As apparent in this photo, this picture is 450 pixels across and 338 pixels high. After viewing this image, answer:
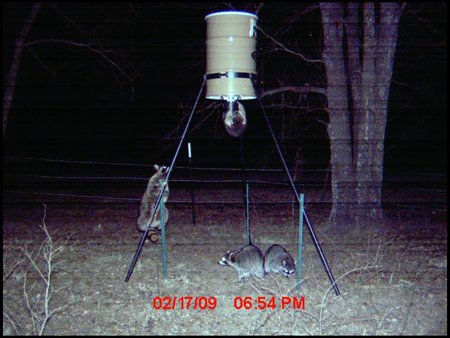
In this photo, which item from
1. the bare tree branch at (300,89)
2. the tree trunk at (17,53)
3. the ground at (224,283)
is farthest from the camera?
the tree trunk at (17,53)

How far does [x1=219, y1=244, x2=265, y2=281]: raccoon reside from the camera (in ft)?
15.1

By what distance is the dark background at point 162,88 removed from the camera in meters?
7.72

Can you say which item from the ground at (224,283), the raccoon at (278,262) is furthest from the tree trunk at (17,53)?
the raccoon at (278,262)

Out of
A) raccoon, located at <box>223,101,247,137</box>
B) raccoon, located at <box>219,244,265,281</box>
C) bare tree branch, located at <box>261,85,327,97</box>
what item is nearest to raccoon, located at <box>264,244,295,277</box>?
raccoon, located at <box>219,244,265,281</box>

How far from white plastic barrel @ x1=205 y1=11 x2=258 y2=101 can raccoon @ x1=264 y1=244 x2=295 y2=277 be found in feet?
6.45

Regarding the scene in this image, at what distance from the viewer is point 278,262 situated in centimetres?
470

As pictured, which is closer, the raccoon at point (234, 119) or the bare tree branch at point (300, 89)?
the raccoon at point (234, 119)

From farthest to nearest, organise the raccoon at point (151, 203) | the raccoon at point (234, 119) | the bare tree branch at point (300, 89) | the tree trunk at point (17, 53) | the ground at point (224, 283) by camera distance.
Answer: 1. the tree trunk at point (17, 53)
2. the bare tree branch at point (300, 89)
3. the raccoon at point (151, 203)
4. the raccoon at point (234, 119)
5. the ground at point (224, 283)

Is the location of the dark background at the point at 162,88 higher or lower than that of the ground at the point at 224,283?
higher

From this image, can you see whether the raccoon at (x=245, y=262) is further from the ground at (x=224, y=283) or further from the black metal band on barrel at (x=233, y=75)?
the black metal band on barrel at (x=233, y=75)

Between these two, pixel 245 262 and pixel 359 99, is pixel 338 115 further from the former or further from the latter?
pixel 245 262
